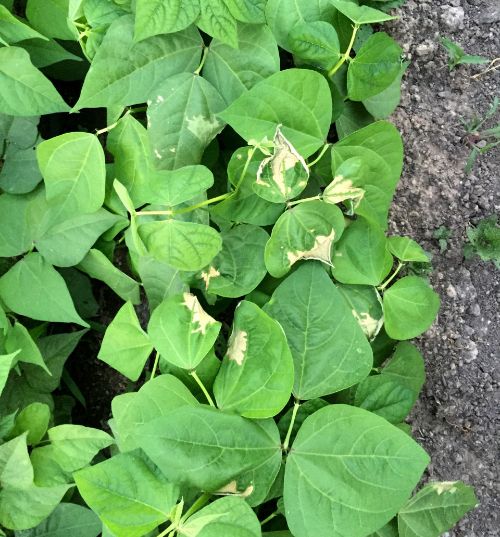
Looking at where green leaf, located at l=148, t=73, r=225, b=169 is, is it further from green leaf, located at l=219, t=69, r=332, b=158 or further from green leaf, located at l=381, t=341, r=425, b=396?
green leaf, located at l=381, t=341, r=425, b=396

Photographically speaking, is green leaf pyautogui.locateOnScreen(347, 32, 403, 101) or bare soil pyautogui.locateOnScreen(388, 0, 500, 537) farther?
bare soil pyautogui.locateOnScreen(388, 0, 500, 537)

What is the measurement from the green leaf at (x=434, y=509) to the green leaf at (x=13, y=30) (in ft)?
3.35

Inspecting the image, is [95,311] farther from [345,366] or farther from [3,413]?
[345,366]

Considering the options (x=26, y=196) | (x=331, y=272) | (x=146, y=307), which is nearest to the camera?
(x=331, y=272)

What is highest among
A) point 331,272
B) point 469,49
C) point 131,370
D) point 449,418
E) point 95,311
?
point 469,49

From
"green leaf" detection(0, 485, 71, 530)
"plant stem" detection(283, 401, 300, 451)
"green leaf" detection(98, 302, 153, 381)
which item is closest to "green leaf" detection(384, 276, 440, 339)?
"plant stem" detection(283, 401, 300, 451)

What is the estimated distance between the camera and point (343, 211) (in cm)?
112

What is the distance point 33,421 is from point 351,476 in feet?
1.92

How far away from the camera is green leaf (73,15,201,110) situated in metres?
1.04

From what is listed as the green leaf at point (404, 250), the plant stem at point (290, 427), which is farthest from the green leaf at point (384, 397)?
Result: the green leaf at point (404, 250)

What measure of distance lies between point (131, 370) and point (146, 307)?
0.85ft

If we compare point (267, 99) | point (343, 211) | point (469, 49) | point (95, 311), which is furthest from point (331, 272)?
point (469, 49)

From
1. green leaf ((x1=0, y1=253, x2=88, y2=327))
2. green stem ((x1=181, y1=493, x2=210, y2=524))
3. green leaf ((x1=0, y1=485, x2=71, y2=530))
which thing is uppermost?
green leaf ((x1=0, y1=253, x2=88, y2=327))

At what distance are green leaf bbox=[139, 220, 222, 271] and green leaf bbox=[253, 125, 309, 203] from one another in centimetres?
11
